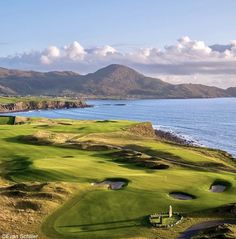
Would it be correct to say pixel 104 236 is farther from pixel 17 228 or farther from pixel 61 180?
pixel 61 180

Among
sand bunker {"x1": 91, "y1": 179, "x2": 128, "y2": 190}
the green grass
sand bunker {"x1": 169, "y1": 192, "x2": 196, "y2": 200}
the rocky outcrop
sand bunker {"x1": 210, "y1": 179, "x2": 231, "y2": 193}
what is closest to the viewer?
sand bunker {"x1": 169, "y1": 192, "x2": 196, "y2": 200}

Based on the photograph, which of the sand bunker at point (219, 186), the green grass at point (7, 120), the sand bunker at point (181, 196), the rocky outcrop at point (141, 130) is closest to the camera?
the sand bunker at point (181, 196)

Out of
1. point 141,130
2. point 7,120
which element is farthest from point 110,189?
point 7,120

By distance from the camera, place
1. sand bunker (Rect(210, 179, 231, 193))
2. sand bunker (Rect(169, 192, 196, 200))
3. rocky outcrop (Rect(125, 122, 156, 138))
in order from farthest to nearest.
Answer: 1. rocky outcrop (Rect(125, 122, 156, 138))
2. sand bunker (Rect(210, 179, 231, 193))
3. sand bunker (Rect(169, 192, 196, 200))

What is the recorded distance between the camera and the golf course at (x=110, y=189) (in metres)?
37.1

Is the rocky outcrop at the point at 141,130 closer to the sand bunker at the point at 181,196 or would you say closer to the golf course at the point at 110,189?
the golf course at the point at 110,189

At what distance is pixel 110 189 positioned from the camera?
47.6 m

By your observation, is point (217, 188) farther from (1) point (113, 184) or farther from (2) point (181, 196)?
A: (1) point (113, 184)

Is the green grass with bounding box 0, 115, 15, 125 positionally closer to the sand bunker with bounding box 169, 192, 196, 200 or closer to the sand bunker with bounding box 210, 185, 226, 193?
the sand bunker with bounding box 210, 185, 226, 193

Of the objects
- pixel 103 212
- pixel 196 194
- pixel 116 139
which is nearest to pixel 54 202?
pixel 103 212

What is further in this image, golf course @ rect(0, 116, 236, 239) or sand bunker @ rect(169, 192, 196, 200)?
sand bunker @ rect(169, 192, 196, 200)

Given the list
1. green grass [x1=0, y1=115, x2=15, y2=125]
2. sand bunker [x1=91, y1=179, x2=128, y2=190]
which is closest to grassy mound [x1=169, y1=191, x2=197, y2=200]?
sand bunker [x1=91, y1=179, x2=128, y2=190]

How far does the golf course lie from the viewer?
3706 cm

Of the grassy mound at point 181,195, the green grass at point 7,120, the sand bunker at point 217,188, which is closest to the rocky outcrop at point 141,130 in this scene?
the green grass at point 7,120
